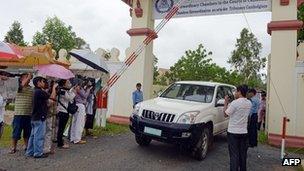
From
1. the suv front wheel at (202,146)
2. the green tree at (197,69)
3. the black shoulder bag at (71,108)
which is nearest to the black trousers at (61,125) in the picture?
the black shoulder bag at (71,108)

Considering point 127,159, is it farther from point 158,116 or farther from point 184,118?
point 184,118

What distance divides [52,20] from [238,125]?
4379 cm

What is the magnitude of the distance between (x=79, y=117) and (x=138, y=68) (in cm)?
480

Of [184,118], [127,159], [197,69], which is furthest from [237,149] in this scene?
[197,69]

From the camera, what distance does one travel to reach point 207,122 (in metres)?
8.59

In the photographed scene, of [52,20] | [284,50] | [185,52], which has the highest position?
[52,20]

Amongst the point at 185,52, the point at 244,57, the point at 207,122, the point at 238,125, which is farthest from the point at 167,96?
the point at 244,57

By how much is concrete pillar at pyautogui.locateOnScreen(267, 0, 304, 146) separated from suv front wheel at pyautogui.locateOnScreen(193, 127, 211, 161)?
3833mm

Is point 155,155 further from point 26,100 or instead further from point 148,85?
point 148,85

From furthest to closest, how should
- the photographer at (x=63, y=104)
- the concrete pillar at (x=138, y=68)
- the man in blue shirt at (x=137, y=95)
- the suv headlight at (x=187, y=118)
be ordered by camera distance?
the concrete pillar at (x=138, y=68)
the man in blue shirt at (x=137, y=95)
the photographer at (x=63, y=104)
the suv headlight at (x=187, y=118)

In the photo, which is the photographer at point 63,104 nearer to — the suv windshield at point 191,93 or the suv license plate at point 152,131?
the suv license plate at point 152,131

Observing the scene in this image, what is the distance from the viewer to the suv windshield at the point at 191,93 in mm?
9340

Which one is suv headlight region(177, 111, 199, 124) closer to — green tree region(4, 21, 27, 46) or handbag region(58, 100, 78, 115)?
handbag region(58, 100, 78, 115)

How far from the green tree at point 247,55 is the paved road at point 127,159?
144 feet
